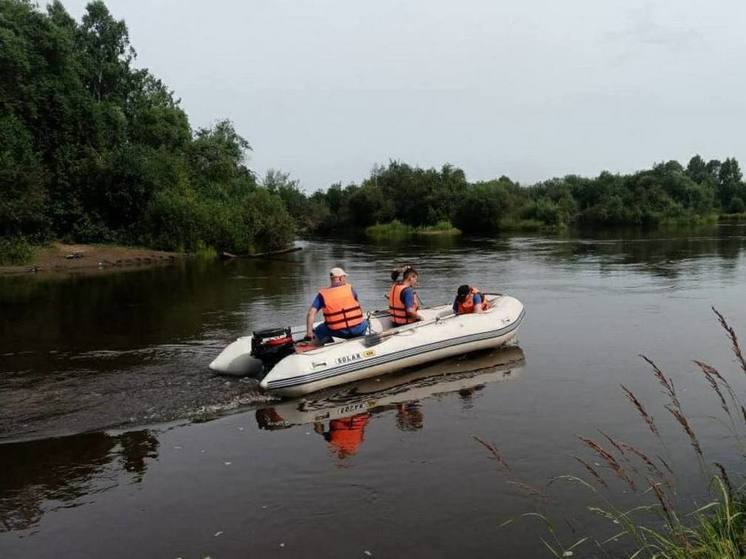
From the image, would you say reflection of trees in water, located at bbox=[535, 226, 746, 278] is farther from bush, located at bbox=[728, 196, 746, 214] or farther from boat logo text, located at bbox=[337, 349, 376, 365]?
bush, located at bbox=[728, 196, 746, 214]

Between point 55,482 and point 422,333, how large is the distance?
5.16 m

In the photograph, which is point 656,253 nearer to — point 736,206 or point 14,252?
point 14,252

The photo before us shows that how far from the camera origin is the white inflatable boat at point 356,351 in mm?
8203

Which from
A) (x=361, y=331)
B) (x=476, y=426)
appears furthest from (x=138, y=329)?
(x=476, y=426)

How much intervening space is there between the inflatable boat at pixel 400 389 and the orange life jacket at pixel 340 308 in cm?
85

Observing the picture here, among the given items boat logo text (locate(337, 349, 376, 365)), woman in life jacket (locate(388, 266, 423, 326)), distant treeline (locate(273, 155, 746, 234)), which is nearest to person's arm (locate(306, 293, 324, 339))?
boat logo text (locate(337, 349, 376, 365))

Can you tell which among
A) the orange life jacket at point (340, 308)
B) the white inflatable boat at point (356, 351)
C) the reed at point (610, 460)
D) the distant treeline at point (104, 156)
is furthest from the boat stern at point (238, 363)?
the distant treeline at point (104, 156)

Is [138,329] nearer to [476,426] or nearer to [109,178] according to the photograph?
[476,426]

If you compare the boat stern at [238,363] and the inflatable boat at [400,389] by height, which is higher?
the boat stern at [238,363]

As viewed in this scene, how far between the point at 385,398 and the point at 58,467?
3.79 m

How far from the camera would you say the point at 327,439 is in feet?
22.8

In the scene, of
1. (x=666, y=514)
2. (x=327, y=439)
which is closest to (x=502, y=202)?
(x=327, y=439)

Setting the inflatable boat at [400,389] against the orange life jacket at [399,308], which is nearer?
the inflatable boat at [400,389]

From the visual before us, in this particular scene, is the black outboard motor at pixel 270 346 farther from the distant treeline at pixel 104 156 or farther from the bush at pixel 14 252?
the distant treeline at pixel 104 156
